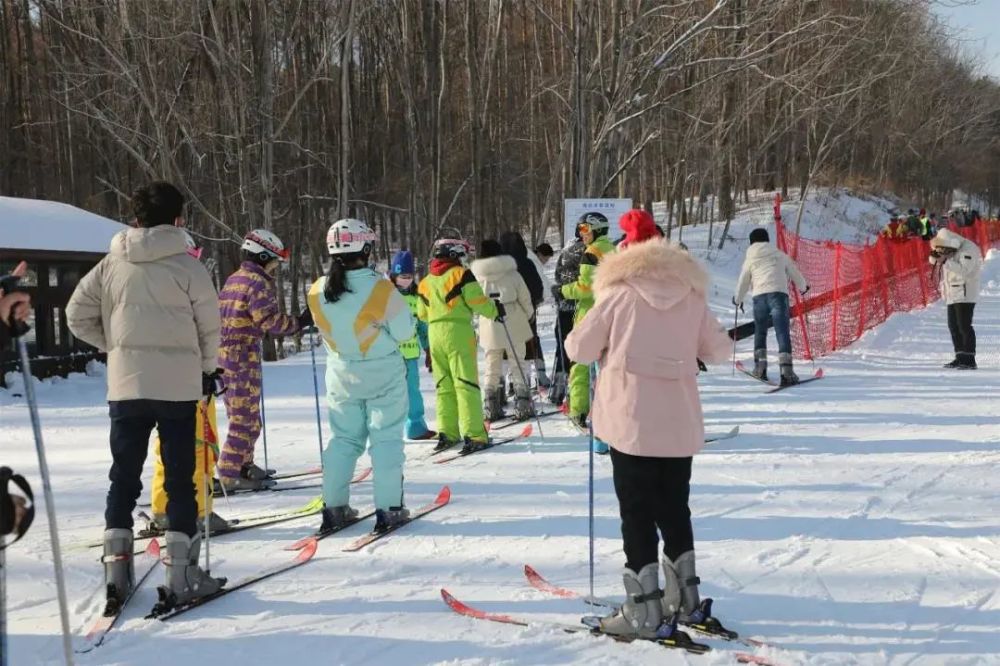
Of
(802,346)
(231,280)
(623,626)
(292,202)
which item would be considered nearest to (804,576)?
(623,626)

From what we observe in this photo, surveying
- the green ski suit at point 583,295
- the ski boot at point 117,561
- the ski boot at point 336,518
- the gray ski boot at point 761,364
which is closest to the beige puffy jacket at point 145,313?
the ski boot at point 117,561

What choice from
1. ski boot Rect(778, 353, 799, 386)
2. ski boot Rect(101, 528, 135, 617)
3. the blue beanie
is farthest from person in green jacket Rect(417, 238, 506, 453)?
ski boot Rect(778, 353, 799, 386)

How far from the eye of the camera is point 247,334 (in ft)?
20.4

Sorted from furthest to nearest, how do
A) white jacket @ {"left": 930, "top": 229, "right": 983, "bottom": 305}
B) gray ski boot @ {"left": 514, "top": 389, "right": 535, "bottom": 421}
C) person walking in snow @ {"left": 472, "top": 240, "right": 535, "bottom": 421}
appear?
white jacket @ {"left": 930, "top": 229, "right": 983, "bottom": 305} → gray ski boot @ {"left": 514, "top": 389, "right": 535, "bottom": 421} → person walking in snow @ {"left": 472, "top": 240, "right": 535, "bottom": 421}

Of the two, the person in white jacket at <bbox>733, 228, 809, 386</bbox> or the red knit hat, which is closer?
the red knit hat

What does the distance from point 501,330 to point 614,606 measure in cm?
465

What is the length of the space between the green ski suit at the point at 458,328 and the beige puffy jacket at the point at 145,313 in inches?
124

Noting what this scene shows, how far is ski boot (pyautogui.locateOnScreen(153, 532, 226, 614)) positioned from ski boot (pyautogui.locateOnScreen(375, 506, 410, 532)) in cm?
119

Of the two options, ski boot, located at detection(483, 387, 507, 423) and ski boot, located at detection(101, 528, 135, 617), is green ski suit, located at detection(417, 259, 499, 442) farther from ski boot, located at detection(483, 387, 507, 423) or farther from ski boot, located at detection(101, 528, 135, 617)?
ski boot, located at detection(101, 528, 135, 617)

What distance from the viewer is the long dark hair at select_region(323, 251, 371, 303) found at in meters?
5.05

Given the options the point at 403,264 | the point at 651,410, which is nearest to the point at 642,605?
the point at 651,410

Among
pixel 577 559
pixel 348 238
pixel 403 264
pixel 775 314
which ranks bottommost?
pixel 577 559

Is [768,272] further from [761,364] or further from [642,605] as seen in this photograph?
[642,605]

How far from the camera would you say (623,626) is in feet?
11.8
